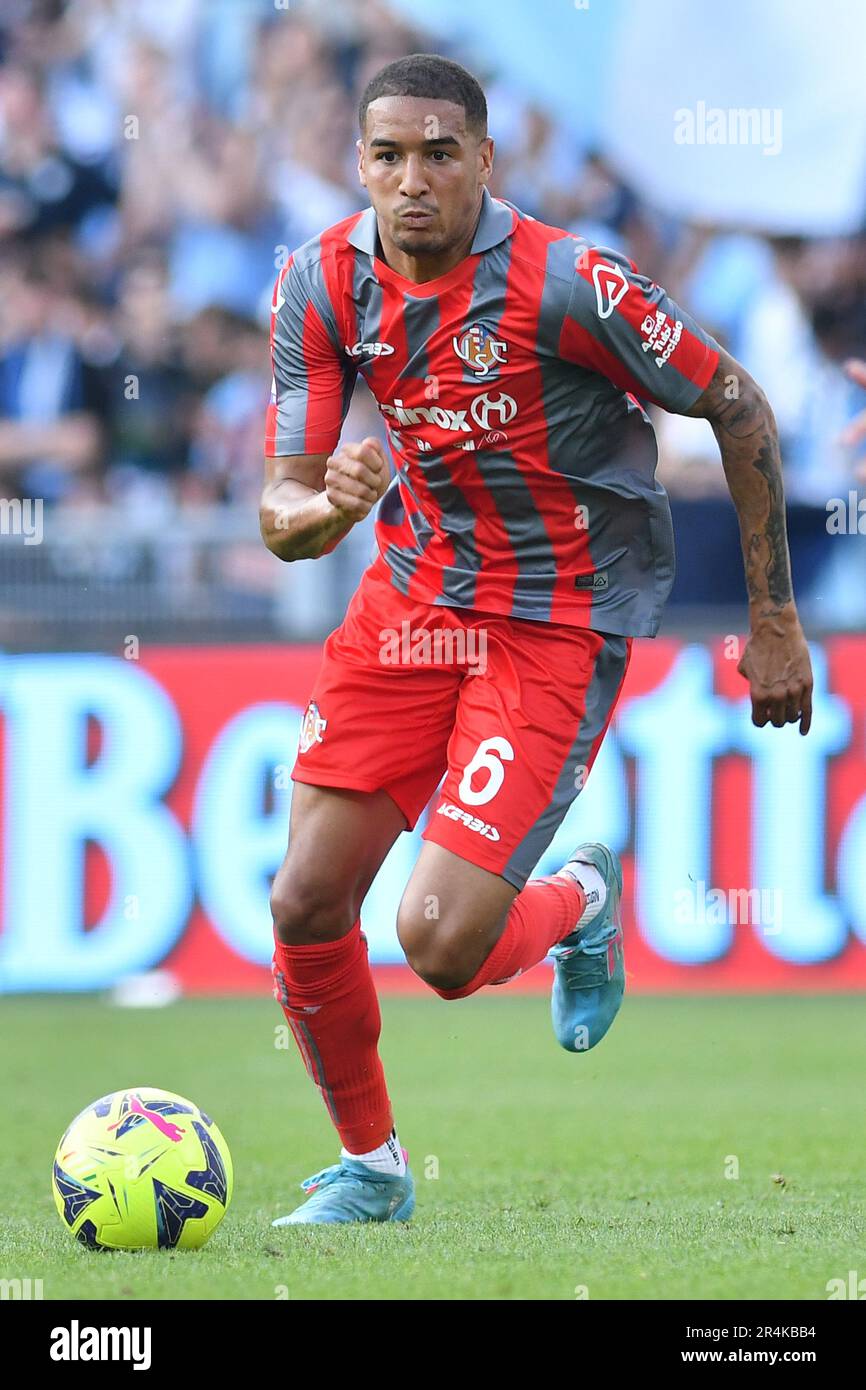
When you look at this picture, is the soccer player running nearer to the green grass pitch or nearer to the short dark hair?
the short dark hair

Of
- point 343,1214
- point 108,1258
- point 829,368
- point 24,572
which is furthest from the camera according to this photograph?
point 829,368

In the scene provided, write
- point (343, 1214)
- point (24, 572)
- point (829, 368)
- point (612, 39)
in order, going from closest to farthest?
point (343, 1214)
point (24, 572)
point (829, 368)
point (612, 39)

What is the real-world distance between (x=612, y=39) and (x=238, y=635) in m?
5.64

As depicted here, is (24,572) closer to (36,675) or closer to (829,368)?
(36,675)

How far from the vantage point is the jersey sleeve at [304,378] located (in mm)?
4676

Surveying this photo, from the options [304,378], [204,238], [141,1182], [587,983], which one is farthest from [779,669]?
[204,238]

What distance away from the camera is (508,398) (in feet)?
15.0

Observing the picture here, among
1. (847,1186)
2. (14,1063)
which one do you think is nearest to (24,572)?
(14,1063)

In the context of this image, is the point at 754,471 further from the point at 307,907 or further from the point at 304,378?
the point at 307,907

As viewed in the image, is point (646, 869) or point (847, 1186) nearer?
point (847, 1186)

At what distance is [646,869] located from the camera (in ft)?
28.7

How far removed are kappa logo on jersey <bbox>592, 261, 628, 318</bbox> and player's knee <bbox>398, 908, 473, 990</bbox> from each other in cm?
148

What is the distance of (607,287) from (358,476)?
0.87 metres

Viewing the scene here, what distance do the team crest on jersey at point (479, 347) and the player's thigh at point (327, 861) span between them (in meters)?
1.08
